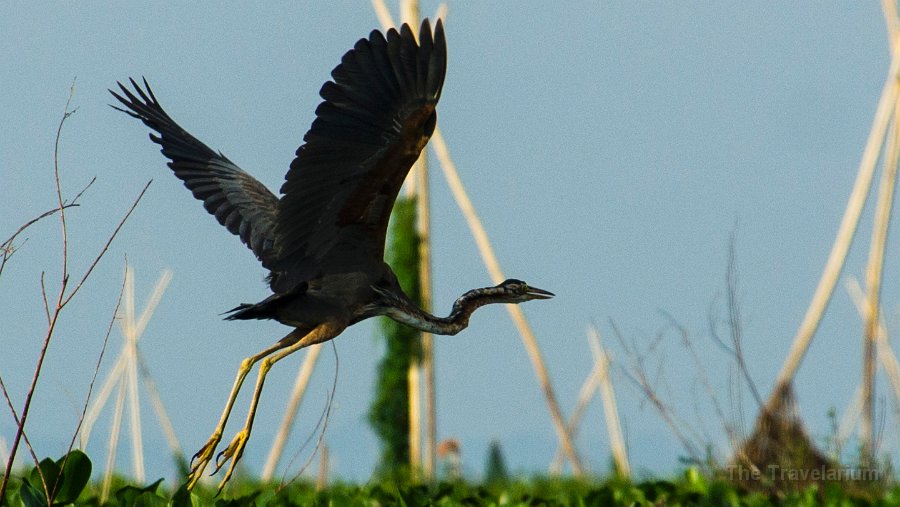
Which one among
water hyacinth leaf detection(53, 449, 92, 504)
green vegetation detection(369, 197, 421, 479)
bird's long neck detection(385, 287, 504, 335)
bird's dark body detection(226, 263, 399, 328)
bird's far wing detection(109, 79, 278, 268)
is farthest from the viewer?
green vegetation detection(369, 197, 421, 479)

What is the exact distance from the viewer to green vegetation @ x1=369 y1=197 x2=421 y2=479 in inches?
472

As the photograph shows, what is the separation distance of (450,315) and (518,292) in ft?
1.00

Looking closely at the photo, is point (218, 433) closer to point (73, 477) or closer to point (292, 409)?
point (73, 477)

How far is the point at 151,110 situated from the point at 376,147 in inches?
80.4

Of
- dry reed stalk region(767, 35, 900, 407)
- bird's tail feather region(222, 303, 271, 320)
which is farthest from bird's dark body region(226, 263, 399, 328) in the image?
dry reed stalk region(767, 35, 900, 407)

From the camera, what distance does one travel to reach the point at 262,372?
4.18 m

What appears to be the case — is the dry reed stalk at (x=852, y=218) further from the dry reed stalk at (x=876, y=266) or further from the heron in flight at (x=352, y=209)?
the heron in flight at (x=352, y=209)

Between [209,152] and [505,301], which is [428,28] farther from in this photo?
[209,152]

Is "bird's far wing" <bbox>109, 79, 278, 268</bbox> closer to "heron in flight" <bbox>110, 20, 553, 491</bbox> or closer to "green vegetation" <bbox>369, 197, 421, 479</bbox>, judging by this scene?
"heron in flight" <bbox>110, 20, 553, 491</bbox>

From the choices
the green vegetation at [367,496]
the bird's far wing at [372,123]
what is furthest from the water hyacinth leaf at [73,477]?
the bird's far wing at [372,123]

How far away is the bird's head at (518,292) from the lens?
4641 mm

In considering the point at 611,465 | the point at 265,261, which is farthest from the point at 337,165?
the point at 611,465

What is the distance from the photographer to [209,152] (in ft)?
18.8

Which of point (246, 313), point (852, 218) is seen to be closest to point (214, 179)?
point (246, 313)
